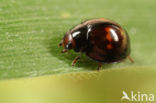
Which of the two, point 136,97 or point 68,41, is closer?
point 68,41

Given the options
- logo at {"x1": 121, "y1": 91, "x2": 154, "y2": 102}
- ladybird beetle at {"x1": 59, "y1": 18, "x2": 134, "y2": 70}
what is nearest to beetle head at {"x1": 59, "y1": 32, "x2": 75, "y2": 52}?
ladybird beetle at {"x1": 59, "y1": 18, "x2": 134, "y2": 70}

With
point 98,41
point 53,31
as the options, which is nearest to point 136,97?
point 98,41

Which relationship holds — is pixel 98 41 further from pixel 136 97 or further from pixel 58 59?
pixel 136 97

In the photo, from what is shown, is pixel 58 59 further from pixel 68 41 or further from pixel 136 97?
pixel 136 97

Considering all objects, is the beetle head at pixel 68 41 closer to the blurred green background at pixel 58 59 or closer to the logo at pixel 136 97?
the blurred green background at pixel 58 59

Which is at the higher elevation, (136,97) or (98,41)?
(98,41)

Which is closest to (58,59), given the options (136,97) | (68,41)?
(68,41)
